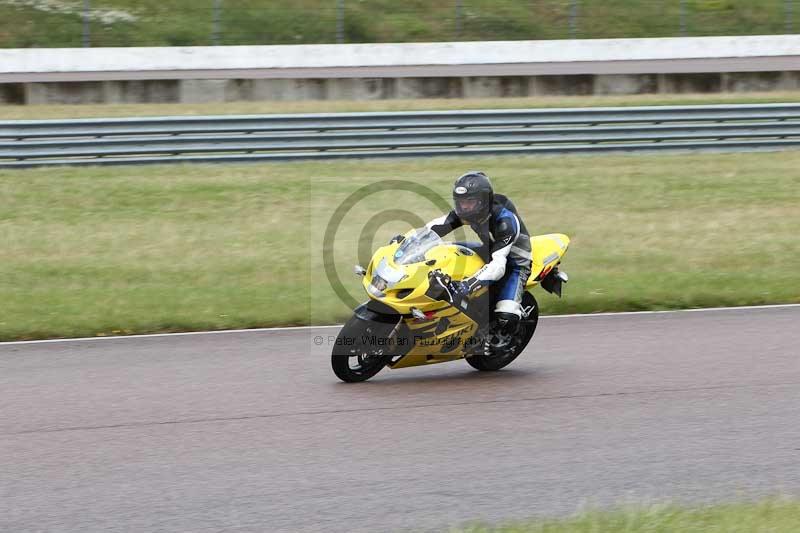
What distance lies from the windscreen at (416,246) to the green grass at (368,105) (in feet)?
50.4

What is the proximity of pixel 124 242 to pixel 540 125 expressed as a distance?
842 cm

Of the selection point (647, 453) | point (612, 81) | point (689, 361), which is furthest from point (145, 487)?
point (612, 81)

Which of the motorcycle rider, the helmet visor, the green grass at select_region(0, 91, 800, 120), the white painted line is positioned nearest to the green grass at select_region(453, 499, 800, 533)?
the motorcycle rider

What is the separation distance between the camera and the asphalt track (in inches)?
248

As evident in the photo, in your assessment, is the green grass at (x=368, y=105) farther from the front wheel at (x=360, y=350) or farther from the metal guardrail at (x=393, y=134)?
the front wheel at (x=360, y=350)

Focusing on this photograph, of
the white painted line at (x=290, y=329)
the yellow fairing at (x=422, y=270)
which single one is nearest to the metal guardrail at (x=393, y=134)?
the white painted line at (x=290, y=329)

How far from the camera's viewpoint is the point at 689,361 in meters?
9.67

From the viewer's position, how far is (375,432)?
762 centimetres

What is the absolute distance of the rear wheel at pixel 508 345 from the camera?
9.30 meters

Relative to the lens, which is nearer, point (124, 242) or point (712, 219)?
point (124, 242)

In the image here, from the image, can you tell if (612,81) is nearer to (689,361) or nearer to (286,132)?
(286,132)

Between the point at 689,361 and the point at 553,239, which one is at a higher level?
the point at 553,239

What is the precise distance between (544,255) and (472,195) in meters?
1.15

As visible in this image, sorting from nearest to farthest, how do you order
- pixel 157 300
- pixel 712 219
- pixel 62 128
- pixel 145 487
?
pixel 145 487 < pixel 157 300 < pixel 712 219 < pixel 62 128
